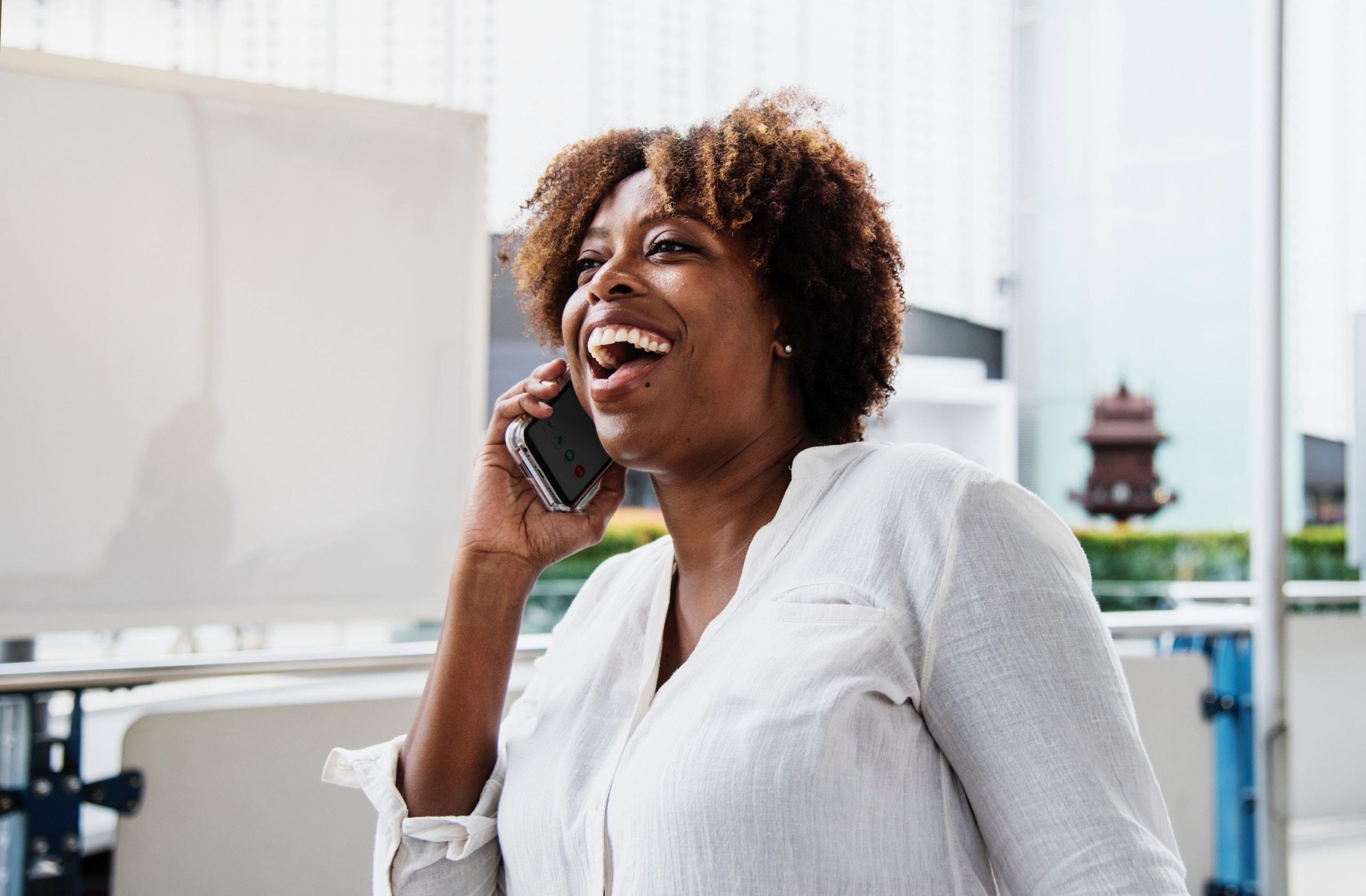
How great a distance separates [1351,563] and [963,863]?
3.16 m

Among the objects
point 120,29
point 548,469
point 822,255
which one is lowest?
point 548,469

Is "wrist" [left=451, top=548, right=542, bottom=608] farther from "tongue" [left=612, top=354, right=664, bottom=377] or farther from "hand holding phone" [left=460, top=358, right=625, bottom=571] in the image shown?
"tongue" [left=612, top=354, right=664, bottom=377]

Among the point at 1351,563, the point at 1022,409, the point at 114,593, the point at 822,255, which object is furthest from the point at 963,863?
→ the point at 1022,409

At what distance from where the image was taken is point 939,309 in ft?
13.3

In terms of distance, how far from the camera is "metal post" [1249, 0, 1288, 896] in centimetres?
283

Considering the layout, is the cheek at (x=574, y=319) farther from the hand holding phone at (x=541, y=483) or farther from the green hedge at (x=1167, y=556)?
the green hedge at (x=1167, y=556)

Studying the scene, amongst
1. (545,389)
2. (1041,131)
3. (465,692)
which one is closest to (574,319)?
(545,389)

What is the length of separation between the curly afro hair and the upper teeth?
143 mm

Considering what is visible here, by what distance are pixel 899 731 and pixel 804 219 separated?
561 mm

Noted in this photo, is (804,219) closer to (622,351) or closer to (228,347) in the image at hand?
(622,351)

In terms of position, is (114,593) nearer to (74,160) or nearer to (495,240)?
(74,160)

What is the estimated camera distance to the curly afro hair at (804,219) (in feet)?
3.76

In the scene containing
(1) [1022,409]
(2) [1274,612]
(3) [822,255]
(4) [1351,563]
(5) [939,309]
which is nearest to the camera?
(3) [822,255]

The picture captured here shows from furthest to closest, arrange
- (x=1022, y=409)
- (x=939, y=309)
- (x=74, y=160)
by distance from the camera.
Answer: (x=1022, y=409)
(x=939, y=309)
(x=74, y=160)
